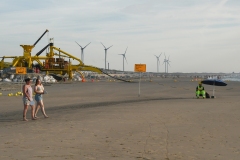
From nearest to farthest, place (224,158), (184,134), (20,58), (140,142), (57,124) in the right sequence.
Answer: (224,158) < (140,142) < (184,134) < (57,124) < (20,58)

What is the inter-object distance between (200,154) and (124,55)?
112442mm

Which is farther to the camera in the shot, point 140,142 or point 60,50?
point 60,50

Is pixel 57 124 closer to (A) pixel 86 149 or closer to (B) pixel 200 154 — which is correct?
(A) pixel 86 149

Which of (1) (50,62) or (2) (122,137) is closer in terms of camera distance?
(2) (122,137)

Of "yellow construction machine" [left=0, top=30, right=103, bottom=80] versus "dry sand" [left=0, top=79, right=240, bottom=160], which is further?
"yellow construction machine" [left=0, top=30, right=103, bottom=80]

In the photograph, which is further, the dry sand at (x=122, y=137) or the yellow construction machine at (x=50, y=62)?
the yellow construction machine at (x=50, y=62)

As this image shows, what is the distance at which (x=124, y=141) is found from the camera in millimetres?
9180

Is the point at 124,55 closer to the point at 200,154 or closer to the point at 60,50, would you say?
the point at 60,50

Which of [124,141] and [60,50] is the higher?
[60,50]

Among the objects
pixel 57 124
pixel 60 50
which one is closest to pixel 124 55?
pixel 60 50

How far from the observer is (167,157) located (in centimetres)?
744

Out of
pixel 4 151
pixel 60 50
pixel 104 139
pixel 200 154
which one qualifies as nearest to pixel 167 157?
pixel 200 154

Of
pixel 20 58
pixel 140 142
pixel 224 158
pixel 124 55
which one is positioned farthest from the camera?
pixel 124 55

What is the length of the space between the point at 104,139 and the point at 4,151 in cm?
257
